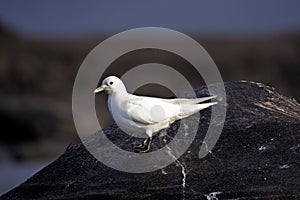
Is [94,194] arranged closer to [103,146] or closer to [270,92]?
[103,146]

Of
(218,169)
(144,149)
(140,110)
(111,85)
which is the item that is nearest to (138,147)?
(144,149)

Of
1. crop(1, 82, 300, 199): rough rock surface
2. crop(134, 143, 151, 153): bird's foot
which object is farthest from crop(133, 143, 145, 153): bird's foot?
crop(1, 82, 300, 199): rough rock surface

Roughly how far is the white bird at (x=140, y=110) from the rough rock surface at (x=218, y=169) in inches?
19.7

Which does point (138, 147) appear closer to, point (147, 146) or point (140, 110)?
point (147, 146)

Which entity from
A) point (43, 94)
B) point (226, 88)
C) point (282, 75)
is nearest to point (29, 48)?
point (43, 94)

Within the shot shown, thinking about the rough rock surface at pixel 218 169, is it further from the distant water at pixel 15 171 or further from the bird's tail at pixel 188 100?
the distant water at pixel 15 171

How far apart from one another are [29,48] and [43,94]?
6153 mm

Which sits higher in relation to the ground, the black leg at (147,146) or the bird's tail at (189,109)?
the bird's tail at (189,109)

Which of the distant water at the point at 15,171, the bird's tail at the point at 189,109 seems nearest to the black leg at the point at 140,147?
the bird's tail at the point at 189,109

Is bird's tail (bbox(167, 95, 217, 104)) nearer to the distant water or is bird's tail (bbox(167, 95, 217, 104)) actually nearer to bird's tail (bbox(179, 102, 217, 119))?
bird's tail (bbox(179, 102, 217, 119))

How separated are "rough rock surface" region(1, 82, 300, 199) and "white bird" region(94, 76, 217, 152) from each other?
501 millimetres

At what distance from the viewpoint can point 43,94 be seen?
3353 centimetres

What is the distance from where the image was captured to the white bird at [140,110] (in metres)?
11.1

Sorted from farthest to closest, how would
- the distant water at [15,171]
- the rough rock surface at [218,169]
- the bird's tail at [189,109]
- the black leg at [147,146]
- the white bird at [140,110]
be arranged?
the distant water at [15,171], the black leg at [147,146], the bird's tail at [189,109], the white bird at [140,110], the rough rock surface at [218,169]
